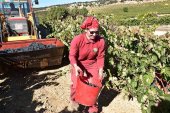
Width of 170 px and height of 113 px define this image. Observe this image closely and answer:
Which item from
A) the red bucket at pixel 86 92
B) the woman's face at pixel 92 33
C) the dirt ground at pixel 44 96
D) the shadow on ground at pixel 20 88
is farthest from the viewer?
the shadow on ground at pixel 20 88

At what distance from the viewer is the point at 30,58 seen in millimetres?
8242

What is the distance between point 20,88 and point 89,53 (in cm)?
301

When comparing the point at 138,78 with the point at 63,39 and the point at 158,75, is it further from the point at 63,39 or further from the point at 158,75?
the point at 63,39

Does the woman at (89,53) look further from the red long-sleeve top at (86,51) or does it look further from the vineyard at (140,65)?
the vineyard at (140,65)

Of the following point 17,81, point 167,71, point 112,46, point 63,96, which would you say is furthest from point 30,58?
point 167,71

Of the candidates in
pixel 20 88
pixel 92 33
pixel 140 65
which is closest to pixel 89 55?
pixel 92 33

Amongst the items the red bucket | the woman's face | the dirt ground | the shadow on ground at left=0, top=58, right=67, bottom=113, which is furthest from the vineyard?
the shadow on ground at left=0, top=58, right=67, bottom=113

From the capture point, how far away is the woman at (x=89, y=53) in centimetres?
484

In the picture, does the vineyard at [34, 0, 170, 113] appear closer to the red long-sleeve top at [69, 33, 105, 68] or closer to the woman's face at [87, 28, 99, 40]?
the red long-sleeve top at [69, 33, 105, 68]

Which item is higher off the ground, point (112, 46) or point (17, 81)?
point (112, 46)

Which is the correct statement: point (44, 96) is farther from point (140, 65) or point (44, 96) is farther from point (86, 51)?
point (140, 65)

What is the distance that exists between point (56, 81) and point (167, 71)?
11.0 ft

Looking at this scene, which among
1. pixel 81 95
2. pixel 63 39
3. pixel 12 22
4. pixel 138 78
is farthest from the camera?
pixel 12 22

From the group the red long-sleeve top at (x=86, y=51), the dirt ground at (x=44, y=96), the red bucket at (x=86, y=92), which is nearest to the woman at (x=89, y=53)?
the red long-sleeve top at (x=86, y=51)
